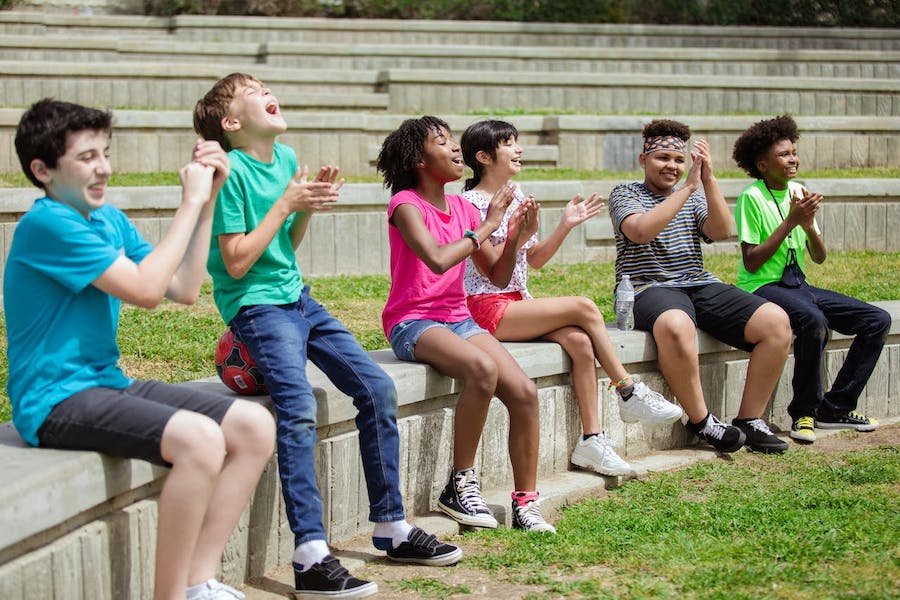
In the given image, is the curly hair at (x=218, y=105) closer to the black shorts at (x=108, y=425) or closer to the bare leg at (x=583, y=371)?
the black shorts at (x=108, y=425)

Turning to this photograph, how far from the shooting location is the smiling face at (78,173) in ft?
11.4

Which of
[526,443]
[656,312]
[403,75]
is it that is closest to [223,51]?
[403,75]

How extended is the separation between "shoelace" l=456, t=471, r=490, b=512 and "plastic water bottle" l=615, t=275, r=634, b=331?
1551mm

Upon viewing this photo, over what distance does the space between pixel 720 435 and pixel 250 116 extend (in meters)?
2.84

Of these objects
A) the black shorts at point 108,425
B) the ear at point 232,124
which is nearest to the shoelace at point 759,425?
the ear at point 232,124

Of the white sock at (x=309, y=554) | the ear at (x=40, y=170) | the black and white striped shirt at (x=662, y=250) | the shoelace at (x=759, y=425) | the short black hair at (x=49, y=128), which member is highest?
the short black hair at (x=49, y=128)

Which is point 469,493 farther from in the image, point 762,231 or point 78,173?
point 762,231

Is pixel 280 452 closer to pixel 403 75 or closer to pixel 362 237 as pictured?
pixel 362 237

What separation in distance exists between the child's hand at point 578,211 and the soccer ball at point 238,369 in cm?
177

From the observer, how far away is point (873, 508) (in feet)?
16.3

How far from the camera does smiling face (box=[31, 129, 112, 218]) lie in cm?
346

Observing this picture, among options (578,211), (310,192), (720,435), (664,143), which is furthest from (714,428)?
(310,192)

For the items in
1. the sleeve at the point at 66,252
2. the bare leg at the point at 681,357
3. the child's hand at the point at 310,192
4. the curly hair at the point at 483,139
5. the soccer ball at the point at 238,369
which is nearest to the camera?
the sleeve at the point at 66,252

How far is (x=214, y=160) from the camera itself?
12.2 ft
